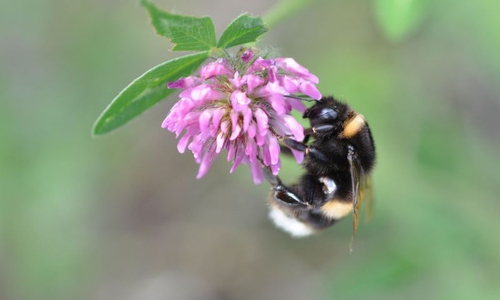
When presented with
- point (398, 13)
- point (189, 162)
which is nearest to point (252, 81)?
point (398, 13)

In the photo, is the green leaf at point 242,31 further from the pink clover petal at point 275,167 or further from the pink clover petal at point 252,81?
the pink clover petal at point 275,167

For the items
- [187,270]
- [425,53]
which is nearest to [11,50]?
[187,270]

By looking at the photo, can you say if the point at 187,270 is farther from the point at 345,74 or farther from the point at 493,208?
the point at 493,208

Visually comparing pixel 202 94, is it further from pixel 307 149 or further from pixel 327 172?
pixel 327 172

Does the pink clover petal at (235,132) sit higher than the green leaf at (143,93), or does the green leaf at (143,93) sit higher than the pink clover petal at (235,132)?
the green leaf at (143,93)

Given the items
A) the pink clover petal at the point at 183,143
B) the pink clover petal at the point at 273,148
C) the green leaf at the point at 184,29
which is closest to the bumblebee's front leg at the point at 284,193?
the pink clover petal at the point at 273,148

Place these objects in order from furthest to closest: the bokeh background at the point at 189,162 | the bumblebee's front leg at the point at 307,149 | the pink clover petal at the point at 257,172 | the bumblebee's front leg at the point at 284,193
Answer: the bokeh background at the point at 189,162 → the bumblebee's front leg at the point at 284,193 → the pink clover petal at the point at 257,172 → the bumblebee's front leg at the point at 307,149
